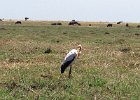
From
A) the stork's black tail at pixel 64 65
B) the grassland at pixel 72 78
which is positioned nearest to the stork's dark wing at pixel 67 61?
the stork's black tail at pixel 64 65

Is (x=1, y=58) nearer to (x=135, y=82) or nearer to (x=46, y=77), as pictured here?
(x=46, y=77)

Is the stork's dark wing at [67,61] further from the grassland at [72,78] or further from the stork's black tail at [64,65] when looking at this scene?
the grassland at [72,78]

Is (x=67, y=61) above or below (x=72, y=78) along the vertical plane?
above

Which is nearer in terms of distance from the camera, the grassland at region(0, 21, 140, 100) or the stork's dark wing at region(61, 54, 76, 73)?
the grassland at region(0, 21, 140, 100)

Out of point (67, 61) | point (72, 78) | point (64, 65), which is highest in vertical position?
point (67, 61)

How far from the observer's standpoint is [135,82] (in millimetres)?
16078

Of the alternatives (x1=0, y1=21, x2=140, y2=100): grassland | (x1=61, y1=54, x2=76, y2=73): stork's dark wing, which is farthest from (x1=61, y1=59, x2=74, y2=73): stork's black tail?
(x1=0, y1=21, x2=140, y2=100): grassland

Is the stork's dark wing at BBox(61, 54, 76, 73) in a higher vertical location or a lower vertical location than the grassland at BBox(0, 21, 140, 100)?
higher

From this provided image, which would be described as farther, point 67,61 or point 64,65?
point 67,61

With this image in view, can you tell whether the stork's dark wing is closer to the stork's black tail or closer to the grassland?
the stork's black tail

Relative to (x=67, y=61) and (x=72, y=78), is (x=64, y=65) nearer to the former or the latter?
(x=67, y=61)

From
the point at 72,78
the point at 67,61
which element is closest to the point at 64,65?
the point at 67,61

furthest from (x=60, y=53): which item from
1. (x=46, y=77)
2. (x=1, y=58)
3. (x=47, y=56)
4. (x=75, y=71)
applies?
(x=46, y=77)

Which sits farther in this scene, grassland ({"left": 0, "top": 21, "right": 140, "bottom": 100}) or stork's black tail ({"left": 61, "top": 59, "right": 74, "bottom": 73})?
stork's black tail ({"left": 61, "top": 59, "right": 74, "bottom": 73})
